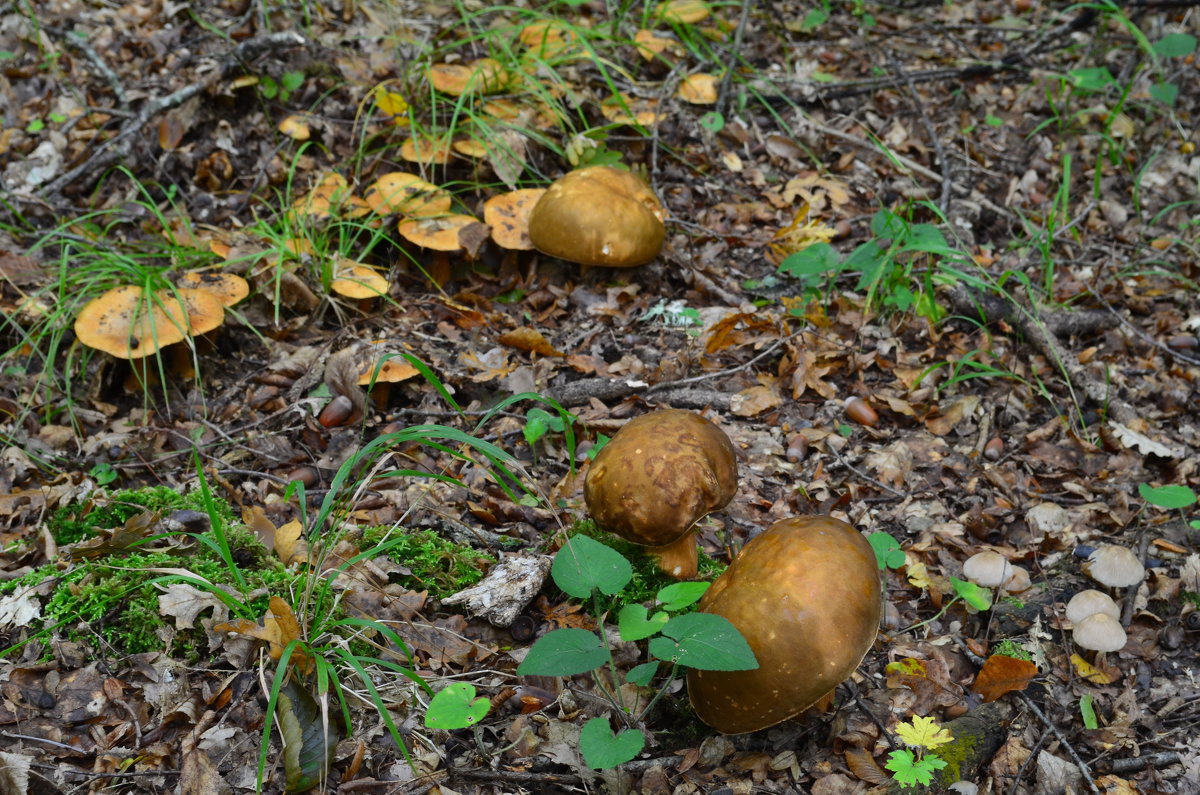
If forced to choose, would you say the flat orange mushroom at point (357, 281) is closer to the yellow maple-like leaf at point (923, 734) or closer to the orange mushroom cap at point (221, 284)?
the orange mushroom cap at point (221, 284)

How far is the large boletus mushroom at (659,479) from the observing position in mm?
2893

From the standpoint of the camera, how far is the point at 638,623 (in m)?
2.66

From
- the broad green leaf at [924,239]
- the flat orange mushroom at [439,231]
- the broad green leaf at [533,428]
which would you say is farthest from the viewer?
the flat orange mushroom at [439,231]

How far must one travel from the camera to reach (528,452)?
4.30 m

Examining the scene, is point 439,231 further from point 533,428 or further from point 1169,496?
point 1169,496

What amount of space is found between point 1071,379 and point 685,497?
3041 mm

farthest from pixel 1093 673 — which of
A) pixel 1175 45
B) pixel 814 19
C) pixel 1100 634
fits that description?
pixel 814 19

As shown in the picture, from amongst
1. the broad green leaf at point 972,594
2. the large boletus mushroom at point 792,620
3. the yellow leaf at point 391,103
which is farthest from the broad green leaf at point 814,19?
the large boletus mushroom at point 792,620

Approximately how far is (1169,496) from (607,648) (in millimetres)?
2794

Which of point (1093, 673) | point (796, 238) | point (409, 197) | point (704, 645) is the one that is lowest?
point (1093, 673)

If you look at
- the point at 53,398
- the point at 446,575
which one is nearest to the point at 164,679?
the point at 446,575

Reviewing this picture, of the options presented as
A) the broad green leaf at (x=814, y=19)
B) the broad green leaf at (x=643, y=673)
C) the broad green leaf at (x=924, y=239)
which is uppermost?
the broad green leaf at (x=814, y=19)

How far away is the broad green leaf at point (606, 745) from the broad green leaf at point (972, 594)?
1696 millimetres

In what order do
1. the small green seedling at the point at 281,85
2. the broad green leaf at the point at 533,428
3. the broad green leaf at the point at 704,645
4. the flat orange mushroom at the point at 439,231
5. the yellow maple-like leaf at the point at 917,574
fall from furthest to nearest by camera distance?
the small green seedling at the point at 281,85
the flat orange mushroom at the point at 439,231
the broad green leaf at the point at 533,428
the yellow maple-like leaf at the point at 917,574
the broad green leaf at the point at 704,645
